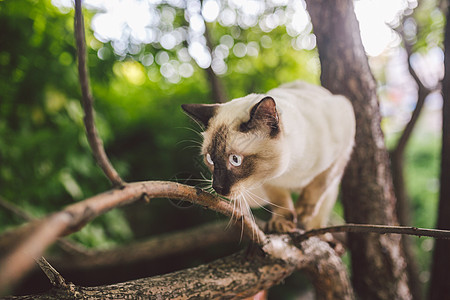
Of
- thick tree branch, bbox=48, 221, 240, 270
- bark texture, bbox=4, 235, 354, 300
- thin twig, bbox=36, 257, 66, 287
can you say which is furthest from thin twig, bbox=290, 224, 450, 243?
thick tree branch, bbox=48, 221, 240, 270

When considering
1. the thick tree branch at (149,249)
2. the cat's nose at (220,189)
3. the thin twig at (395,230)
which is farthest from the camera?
the thick tree branch at (149,249)

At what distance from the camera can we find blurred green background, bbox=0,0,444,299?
2.09 meters

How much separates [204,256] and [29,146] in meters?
1.67

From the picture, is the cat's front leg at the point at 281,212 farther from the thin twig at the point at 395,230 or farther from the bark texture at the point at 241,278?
the thin twig at the point at 395,230

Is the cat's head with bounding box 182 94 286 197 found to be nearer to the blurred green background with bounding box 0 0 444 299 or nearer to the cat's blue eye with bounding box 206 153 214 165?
the cat's blue eye with bounding box 206 153 214 165

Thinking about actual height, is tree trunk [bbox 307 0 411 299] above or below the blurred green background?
below

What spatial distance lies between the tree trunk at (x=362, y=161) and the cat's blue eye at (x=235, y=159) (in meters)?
0.89

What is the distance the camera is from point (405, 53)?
2.65 meters

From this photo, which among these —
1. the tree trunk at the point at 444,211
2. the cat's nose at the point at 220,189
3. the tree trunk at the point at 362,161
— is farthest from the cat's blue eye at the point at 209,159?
the tree trunk at the point at 444,211

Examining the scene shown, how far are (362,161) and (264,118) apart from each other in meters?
0.90

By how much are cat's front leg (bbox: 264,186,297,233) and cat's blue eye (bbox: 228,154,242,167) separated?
0.45 meters

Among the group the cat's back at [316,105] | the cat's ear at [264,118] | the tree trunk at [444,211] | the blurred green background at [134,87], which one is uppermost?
the blurred green background at [134,87]

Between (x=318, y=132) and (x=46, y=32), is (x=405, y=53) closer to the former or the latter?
(x=318, y=132)

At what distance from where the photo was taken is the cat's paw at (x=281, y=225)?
1.43 metres
